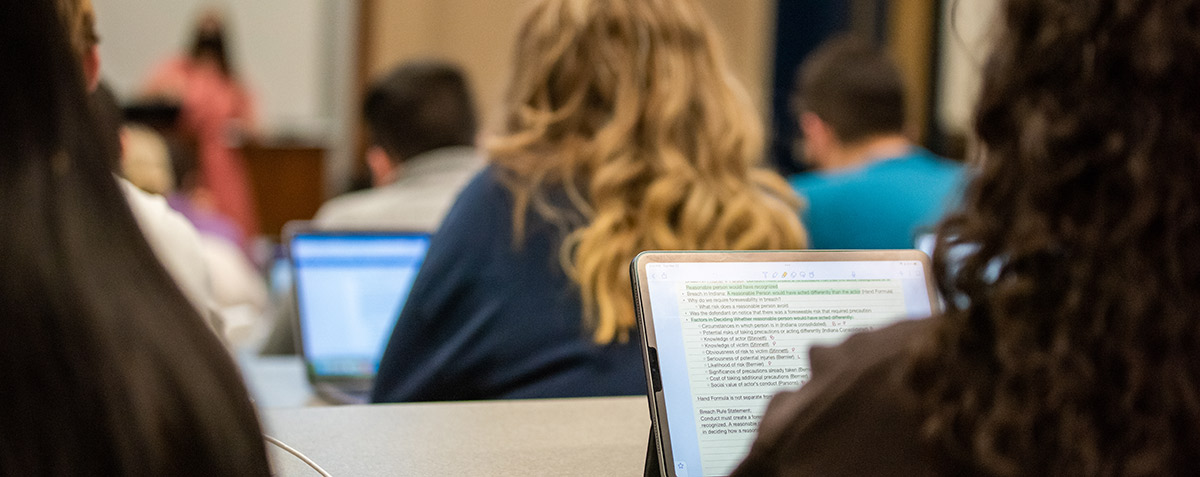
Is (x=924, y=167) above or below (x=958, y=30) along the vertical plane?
below

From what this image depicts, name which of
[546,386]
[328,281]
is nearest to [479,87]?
[328,281]

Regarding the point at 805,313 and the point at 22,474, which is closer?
the point at 22,474

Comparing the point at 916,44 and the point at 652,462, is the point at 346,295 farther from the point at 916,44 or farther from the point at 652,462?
the point at 916,44

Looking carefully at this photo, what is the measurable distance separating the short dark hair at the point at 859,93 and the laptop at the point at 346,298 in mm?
1650

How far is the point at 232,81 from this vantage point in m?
5.33

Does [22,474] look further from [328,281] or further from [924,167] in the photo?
[924,167]

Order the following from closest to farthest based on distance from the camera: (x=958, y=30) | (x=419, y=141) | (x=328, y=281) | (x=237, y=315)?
1. (x=958, y=30)
2. (x=328, y=281)
3. (x=237, y=315)
4. (x=419, y=141)

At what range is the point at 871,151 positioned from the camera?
2896 mm

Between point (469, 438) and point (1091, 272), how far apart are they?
23.6 inches

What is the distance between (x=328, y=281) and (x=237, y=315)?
0.48 meters

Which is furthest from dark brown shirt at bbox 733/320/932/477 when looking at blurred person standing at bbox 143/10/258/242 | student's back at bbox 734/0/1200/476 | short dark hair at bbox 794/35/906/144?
blurred person standing at bbox 143/10/258/242

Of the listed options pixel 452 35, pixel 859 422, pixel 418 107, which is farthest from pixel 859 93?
pixel 452 35

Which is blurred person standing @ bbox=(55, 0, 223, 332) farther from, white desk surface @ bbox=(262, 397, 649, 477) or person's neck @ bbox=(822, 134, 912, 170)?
person's neck @ bbox=(822, 134, 912, 170)

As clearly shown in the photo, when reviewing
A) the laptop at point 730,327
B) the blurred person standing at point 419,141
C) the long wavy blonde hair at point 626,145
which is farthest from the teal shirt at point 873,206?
the laptop at point 730,327
